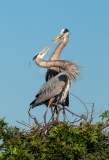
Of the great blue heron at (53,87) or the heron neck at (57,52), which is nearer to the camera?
the great blue heron at (53,87)

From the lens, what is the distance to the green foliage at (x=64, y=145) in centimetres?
690

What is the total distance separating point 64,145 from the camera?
683cm

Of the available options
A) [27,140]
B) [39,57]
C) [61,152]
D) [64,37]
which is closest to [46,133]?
[27,140]

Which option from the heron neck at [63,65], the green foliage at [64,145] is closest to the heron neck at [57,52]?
the heron neck at [63,65]

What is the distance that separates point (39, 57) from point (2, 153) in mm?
5609

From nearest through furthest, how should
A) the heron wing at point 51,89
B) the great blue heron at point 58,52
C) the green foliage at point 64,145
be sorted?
the green foliage at point 64,145
the heron wing at point 51,89
the great blue heron at point 58,52

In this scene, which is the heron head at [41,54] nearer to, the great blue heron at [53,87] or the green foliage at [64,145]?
the great blue heron at [53,87]

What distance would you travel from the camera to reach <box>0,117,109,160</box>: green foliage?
6898mm

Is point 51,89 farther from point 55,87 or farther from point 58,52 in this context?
point 58,52

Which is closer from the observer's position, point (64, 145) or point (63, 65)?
point (64, 145)

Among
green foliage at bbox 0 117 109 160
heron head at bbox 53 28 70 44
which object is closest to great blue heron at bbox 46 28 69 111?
heron head at bbox 53 28 70 44

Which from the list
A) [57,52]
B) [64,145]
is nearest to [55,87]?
[57,52]

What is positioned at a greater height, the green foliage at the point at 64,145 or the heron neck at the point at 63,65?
the heron neck at the point at 63,65

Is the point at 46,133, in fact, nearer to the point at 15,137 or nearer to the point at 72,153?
the point at 15,137
